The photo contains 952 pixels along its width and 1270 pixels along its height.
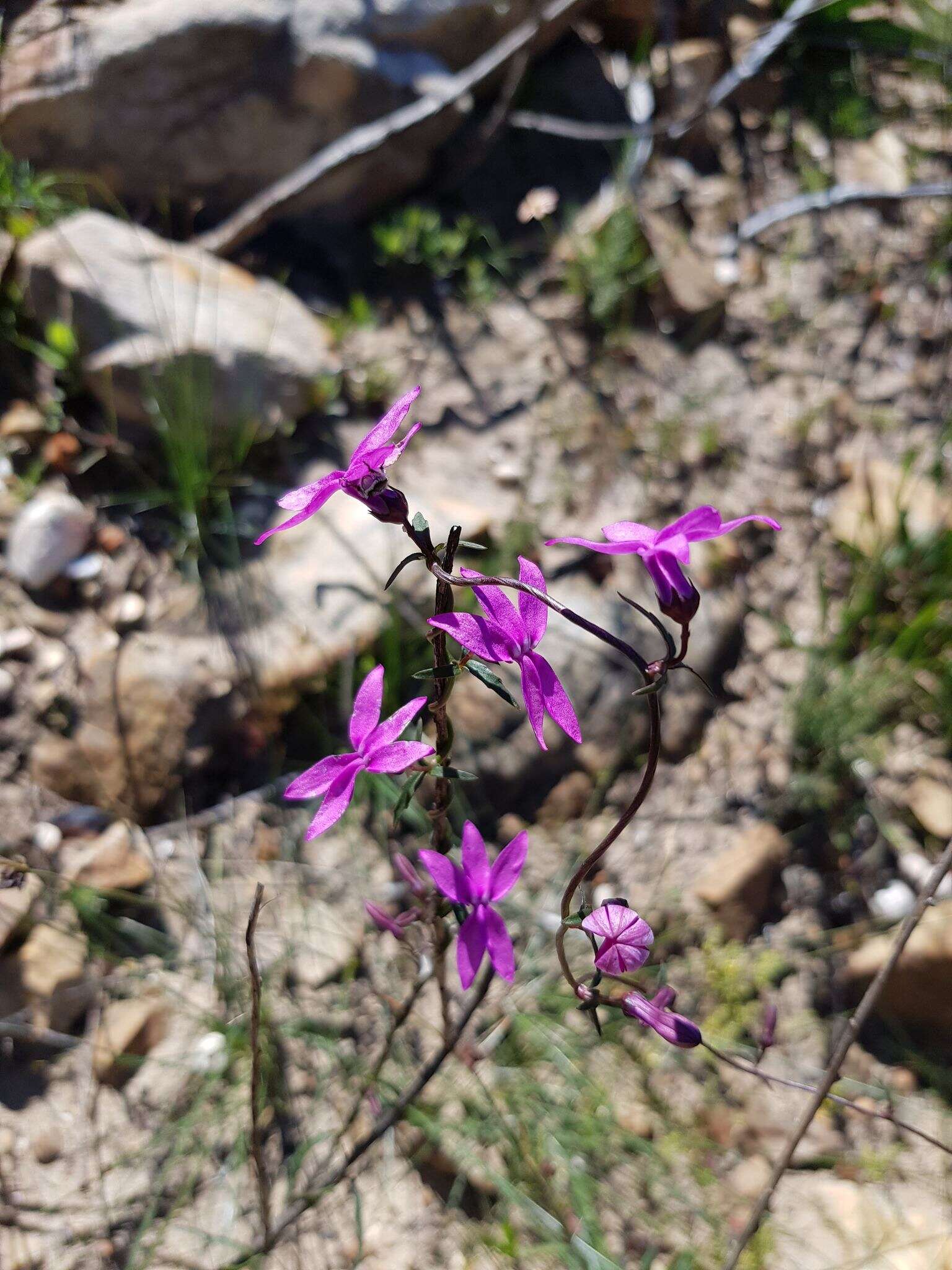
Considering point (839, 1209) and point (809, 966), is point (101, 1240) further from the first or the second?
point (809, 966)

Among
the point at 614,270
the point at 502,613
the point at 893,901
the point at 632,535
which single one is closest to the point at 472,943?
the point at 502,613

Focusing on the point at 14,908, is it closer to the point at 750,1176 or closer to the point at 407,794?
the point at 407,794

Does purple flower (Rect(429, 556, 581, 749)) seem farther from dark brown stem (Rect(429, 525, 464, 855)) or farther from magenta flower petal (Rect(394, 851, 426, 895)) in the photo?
magenta flower petal (Rect(394, 851, 426, 895))

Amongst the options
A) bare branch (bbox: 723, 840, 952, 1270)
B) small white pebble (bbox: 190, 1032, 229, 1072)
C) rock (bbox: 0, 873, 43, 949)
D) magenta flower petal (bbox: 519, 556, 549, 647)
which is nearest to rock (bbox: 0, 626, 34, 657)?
rock (bbox: 0, 873, 43, 949)

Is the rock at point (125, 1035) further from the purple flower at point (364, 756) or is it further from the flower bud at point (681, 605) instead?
the flower bud at point (681, 605)

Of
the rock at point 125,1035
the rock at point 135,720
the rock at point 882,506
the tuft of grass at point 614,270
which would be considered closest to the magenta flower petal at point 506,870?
the rock at point 125,1035

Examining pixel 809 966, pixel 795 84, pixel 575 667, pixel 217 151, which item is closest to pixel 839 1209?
pixel 809 966
